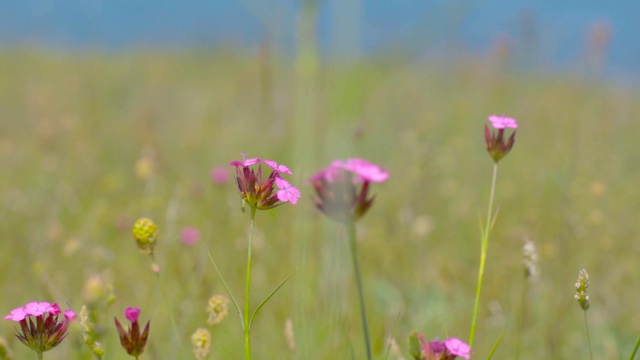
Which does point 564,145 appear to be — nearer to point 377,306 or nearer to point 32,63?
point 377,306

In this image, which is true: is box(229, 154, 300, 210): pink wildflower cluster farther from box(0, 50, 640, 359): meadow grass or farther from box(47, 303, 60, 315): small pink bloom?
box(47, 303, 60, 315): small pink bloom

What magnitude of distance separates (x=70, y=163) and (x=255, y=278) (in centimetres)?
177

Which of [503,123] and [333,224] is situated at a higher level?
[503,123]

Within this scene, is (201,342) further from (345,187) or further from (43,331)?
(345,187)

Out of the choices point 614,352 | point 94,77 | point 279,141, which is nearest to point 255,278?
point 614,352

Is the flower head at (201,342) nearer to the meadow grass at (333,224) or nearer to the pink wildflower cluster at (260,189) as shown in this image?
the meadow grass at (333,224)

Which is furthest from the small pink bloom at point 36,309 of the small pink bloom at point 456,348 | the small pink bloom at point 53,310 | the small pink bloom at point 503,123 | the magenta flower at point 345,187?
the small pink bloom at point 503,123

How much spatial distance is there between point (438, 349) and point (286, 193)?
278 mm

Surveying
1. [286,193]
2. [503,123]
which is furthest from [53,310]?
[503,123]

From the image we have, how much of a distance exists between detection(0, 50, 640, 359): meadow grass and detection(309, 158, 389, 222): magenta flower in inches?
2.1

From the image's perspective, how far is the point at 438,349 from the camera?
2.84ft

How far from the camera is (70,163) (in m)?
3.40

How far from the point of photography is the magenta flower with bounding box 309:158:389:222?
85cm

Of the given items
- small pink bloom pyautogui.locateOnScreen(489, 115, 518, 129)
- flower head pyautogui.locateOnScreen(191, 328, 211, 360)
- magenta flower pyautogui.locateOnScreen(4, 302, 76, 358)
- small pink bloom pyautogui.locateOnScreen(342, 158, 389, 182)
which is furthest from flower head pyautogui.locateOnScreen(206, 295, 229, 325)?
small pink bloom pyautogui.locateOnScreen(489, 115, 518, 129)
